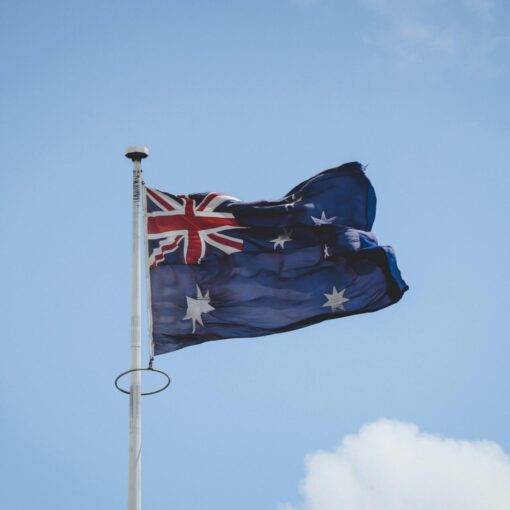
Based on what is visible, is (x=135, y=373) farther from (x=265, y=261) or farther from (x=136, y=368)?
(x=265, y=261)

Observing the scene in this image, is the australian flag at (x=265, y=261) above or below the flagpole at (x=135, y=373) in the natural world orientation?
above

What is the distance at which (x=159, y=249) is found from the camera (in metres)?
24.4

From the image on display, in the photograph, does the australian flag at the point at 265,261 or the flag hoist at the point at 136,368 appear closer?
the flag hoist at the point at 136,368

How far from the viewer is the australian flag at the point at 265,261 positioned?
79.3 ft

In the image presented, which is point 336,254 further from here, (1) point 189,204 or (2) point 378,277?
(1) point 189,204

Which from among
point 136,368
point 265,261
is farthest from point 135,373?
point 265,261

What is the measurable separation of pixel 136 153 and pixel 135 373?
4451 millimetres

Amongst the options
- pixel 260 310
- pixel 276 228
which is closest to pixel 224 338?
pixel 260 310

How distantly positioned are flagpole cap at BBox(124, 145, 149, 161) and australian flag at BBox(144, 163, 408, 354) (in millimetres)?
1024

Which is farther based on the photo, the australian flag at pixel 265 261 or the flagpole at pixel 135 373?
the australian flag at pixel 265 261

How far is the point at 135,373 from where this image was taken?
69.6 feet

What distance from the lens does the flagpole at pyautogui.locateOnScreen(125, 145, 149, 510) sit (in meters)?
20.3

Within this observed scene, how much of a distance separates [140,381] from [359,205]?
7152 millimetres

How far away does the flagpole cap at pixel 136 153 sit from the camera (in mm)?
23109
